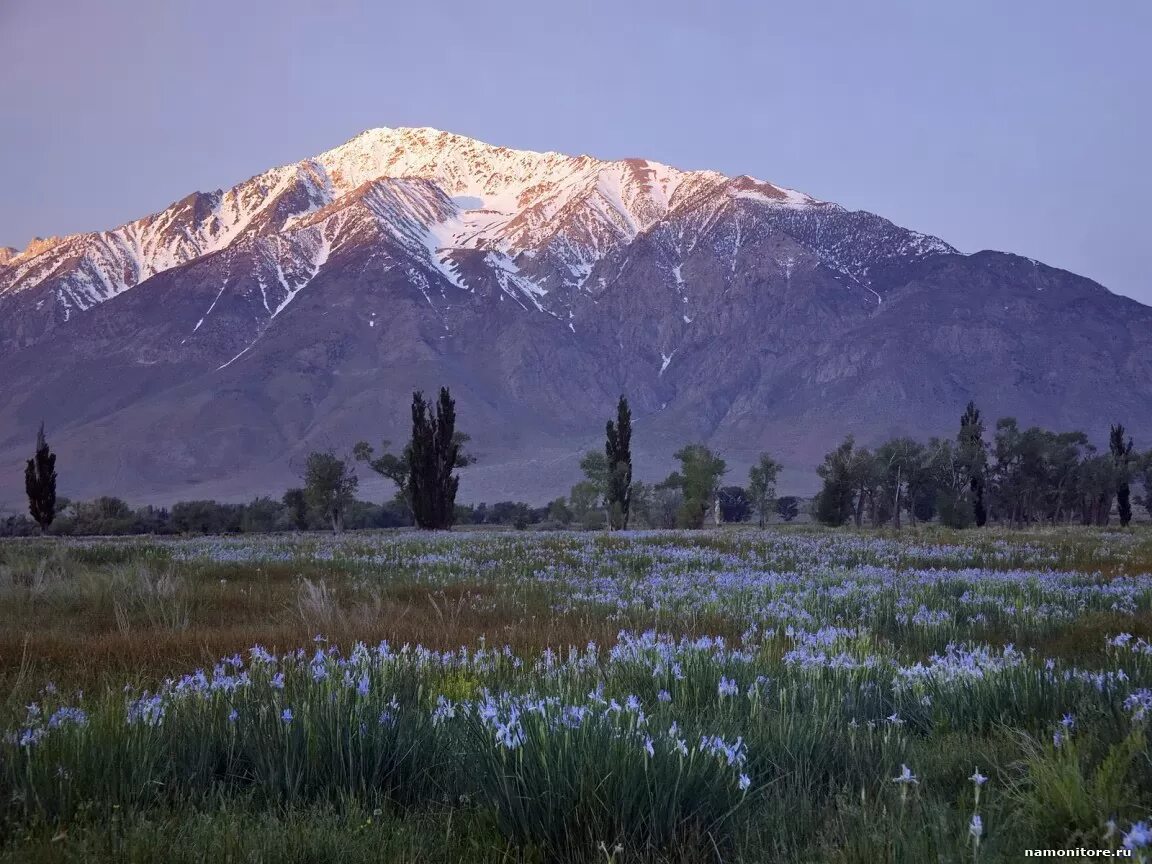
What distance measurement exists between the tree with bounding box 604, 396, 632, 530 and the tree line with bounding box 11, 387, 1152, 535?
0.10m

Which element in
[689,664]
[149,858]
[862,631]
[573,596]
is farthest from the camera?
[573,596]

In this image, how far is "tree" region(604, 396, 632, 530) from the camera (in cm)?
6431

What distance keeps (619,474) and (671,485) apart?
23866 millimetres

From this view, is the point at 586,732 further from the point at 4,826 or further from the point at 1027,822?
the point at 4,826

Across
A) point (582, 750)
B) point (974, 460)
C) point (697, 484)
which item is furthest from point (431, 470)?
point (582, 750)

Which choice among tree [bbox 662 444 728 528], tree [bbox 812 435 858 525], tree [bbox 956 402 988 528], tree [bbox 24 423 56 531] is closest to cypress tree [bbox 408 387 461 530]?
tree [bbox 662 444 728 528]

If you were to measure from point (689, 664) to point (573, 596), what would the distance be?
18.9 ft

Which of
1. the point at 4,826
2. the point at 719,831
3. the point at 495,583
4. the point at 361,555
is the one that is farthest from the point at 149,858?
the point at 361,555

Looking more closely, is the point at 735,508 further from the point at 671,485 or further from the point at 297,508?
the point at 297,508

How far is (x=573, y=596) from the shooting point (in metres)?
10.8

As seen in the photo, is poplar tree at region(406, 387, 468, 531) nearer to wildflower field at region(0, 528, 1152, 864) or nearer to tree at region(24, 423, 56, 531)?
tree at region(24, 423, 56, 531)

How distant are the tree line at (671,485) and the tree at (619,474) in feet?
0.33

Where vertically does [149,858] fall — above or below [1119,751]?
below

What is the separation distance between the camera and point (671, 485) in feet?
287
